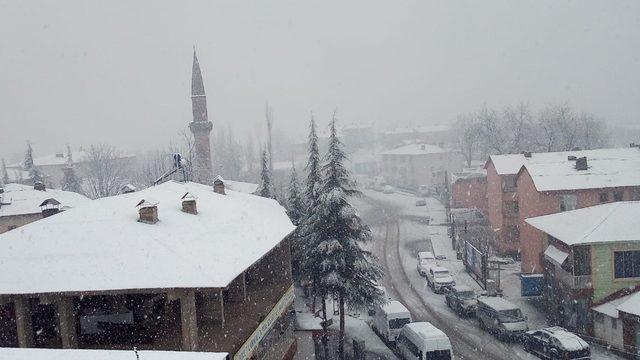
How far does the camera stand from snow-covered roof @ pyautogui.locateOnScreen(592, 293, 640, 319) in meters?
25.0

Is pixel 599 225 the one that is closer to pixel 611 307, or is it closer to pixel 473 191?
pixel 611 307

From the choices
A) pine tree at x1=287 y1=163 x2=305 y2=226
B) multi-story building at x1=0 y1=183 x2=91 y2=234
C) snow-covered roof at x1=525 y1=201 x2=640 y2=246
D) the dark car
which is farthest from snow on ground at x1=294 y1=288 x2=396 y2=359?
multi-story building at x1=0 y1=183 x2=91 y2=234

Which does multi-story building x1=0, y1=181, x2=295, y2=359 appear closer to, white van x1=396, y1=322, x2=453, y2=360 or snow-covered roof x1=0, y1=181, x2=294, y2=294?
snow-covered roof x1=0, y1=181, x2=294, y2=294

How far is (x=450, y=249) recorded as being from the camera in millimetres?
46688

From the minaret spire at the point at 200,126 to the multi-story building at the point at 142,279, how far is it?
95.4ft

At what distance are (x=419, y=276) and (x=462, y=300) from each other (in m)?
8.94

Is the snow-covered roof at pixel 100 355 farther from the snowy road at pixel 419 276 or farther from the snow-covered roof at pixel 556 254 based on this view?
the snow-covered roof at pixel 556 254

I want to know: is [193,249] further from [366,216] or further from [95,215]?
[366,216]

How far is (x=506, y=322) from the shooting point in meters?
26.6

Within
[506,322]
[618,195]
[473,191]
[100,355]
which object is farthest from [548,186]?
[100,355]

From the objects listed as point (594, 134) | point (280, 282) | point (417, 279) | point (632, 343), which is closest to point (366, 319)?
point (417, 279)

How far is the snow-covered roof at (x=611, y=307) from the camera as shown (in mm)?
24956

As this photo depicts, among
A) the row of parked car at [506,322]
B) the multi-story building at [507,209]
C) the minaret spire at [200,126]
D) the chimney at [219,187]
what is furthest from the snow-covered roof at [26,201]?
the multi-story building at [507,209]

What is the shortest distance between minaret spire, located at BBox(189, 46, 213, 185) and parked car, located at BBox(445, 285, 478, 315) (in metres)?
26.1
